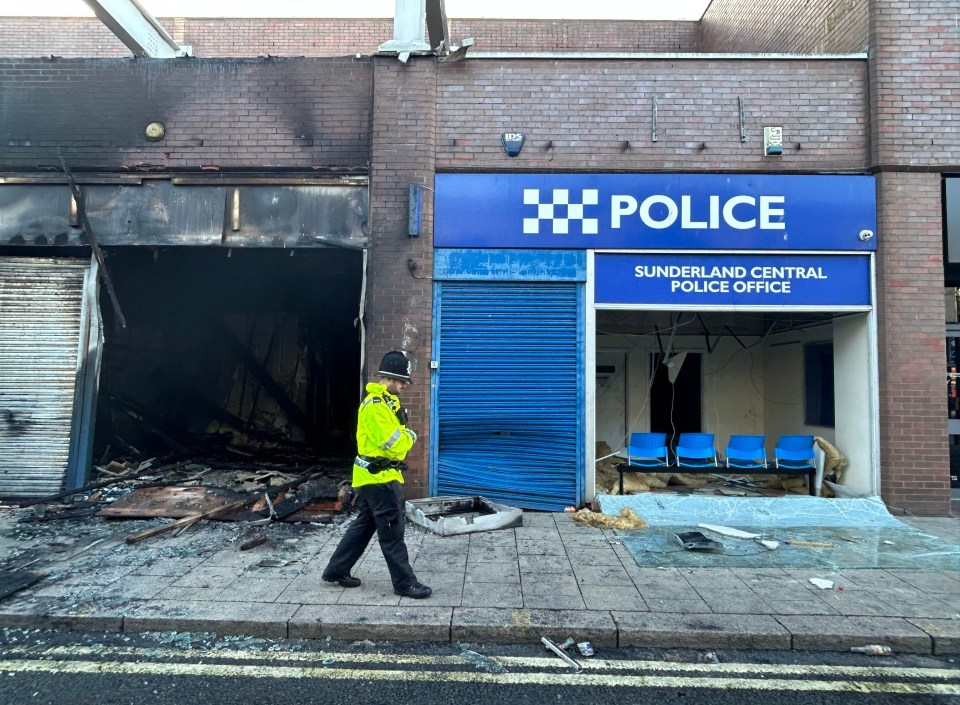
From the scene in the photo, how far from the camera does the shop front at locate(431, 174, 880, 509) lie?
7.38m

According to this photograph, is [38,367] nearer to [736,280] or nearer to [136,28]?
[136,28]

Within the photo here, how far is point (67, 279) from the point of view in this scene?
7898 millimetres

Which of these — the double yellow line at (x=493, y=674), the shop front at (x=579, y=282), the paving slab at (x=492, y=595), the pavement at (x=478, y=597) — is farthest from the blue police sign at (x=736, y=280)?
the double yellow line at (x=493, y=674)

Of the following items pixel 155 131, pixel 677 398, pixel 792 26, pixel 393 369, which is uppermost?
pixel 792 26

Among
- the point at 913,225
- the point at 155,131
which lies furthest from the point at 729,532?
the point at 155,131

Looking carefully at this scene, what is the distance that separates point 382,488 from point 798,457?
612 centimetres

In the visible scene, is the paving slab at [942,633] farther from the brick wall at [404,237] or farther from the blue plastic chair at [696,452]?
the brick wall at [404,237]

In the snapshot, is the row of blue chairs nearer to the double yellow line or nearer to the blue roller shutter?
the blue roller shutter

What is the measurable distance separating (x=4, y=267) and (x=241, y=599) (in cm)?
648

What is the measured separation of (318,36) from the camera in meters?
13.9

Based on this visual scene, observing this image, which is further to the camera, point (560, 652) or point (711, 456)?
point (711, 456)

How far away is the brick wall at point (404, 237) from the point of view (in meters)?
7.35

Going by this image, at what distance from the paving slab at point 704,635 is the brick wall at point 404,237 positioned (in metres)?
3.76

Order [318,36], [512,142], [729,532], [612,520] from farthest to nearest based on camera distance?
[318,36], [512,142], [612,520], [729,532]
